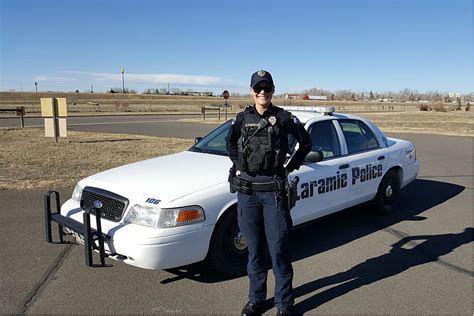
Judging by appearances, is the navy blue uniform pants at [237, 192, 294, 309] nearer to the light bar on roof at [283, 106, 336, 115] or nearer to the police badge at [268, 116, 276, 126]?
the police badge at [268, 116, 276, 126]

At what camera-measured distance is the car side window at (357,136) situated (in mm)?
5613

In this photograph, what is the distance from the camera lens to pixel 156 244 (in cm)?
346

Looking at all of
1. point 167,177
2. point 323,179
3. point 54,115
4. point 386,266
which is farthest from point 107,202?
point 54,115

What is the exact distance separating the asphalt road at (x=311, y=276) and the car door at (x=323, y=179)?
0.45 metres

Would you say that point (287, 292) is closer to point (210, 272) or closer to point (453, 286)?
point (210, 272)

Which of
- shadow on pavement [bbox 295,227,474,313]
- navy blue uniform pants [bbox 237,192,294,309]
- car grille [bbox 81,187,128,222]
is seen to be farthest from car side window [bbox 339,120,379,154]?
car grille [bbox 81,187,128,222]

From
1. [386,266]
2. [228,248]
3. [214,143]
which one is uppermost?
[214,143]

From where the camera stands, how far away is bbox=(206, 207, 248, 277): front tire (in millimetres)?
3850

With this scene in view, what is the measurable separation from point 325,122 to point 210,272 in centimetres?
244

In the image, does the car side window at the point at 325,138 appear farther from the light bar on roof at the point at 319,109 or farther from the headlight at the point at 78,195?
the headlight at the point at 78,195

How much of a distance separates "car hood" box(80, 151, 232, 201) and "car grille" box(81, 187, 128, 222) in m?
0.06

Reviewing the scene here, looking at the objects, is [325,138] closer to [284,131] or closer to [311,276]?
[311,276]

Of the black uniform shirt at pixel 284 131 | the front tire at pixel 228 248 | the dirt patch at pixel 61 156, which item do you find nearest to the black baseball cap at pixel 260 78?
the black uniform shirt at pixel 284 131

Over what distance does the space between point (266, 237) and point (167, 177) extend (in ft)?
4.22
